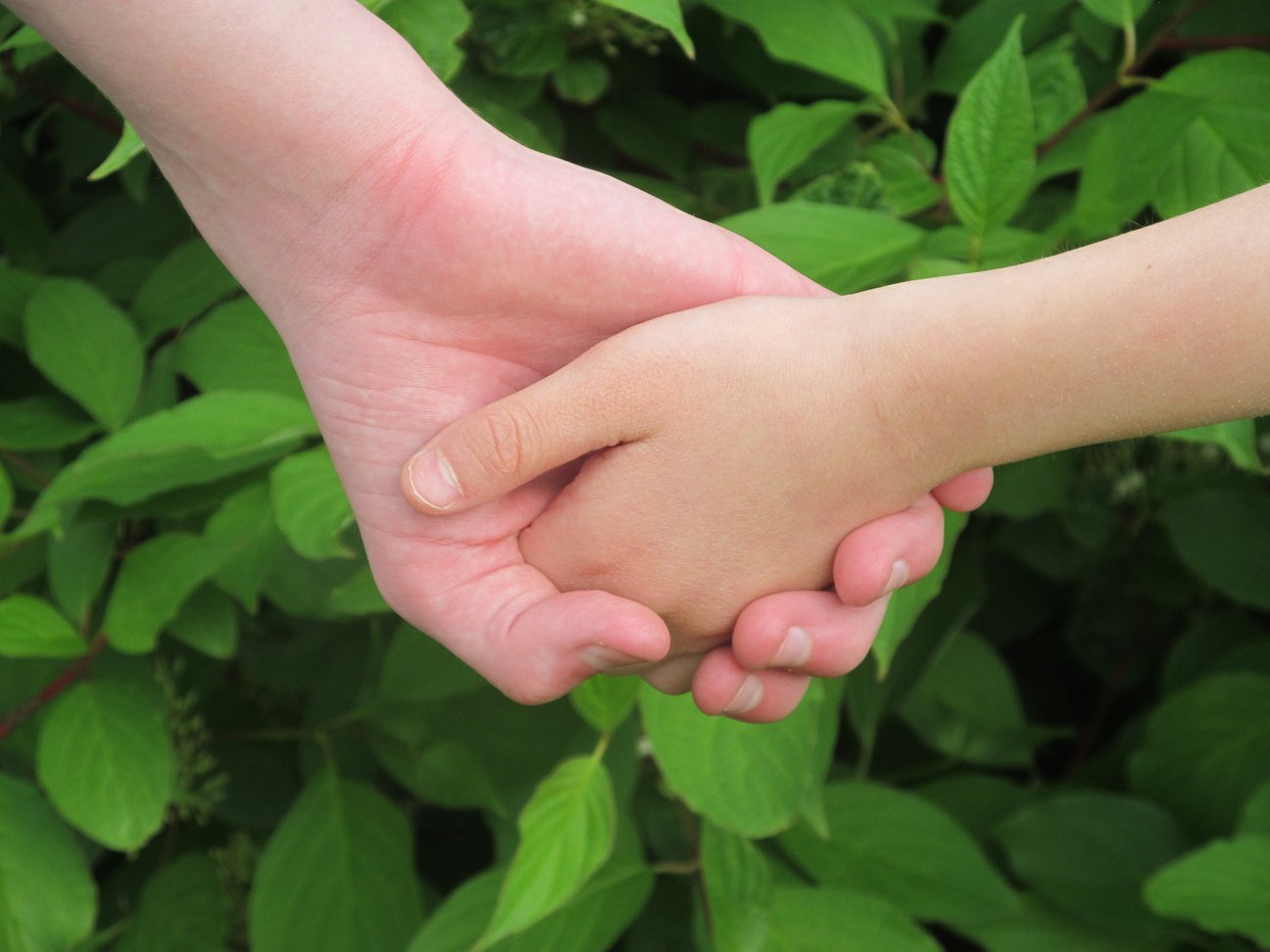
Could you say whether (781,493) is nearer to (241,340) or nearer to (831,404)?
(831,404)

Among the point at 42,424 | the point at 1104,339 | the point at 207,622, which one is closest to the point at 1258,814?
the point at 1104,339

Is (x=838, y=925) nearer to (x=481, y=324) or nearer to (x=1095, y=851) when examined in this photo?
Result: (x=1095, y=851)

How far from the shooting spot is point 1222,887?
101cm

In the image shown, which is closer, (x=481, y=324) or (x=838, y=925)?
(x=481, y=324)

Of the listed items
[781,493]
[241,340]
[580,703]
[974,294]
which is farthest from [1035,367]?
[241,340]

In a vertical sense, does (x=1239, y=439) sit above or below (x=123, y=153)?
below

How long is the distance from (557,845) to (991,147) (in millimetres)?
600

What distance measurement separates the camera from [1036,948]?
1195 mm

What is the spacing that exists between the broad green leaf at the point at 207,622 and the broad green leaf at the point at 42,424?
208 millimetres

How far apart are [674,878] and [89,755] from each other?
0.61m

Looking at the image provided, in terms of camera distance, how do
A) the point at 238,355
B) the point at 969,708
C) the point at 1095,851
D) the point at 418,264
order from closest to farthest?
the point at 418,264, the point at 238,355, the point at 1095,851, the point at 969,708

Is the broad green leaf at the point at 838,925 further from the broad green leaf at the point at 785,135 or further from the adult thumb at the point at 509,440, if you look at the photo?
the broad green leaf at the point at 785,135

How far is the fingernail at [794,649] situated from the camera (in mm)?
868

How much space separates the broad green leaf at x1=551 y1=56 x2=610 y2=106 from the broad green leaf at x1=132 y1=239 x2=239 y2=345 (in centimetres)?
36
